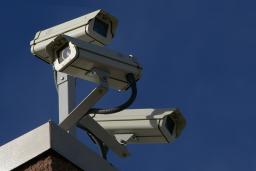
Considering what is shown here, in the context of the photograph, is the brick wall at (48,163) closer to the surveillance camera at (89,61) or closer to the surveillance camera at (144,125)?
the surveillance camera at (89,61)

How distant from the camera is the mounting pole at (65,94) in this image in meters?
5.01

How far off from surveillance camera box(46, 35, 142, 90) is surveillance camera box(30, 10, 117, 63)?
0.47 metres

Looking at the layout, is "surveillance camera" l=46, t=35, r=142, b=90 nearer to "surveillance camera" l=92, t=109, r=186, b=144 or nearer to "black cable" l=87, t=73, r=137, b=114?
"black cable" l=87, t=73, r=137, b=114

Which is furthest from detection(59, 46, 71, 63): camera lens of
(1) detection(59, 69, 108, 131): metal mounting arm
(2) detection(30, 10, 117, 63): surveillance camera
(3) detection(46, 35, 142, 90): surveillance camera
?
(2) detection(30, 10, 117, 63): surveillance camera

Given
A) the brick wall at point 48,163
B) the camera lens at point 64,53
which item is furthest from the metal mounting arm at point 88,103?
the brick wall at point 48,163

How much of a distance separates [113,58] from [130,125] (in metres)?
0.84

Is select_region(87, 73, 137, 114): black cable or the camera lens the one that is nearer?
the camera lens

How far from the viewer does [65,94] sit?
5.14 meters

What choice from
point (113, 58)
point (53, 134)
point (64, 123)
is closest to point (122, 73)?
point (113, 58)

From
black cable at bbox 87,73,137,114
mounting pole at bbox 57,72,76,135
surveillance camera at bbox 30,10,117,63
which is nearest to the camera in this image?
black cable at bbox 87,73,137,114

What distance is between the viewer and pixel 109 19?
5.53m

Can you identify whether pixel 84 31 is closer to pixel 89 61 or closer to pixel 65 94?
pixel 65 94

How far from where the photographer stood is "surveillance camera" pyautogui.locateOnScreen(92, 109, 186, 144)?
17.8 feet

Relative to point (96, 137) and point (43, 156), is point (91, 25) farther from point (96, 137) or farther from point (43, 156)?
point (43, 156)
